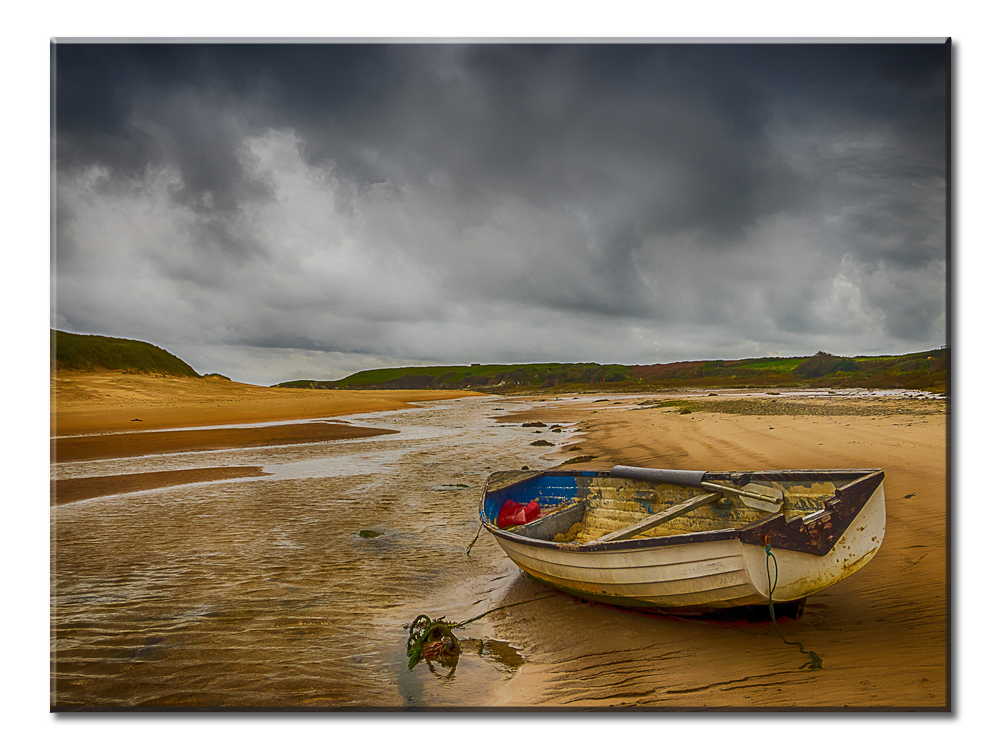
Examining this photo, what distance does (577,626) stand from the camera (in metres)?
3.41

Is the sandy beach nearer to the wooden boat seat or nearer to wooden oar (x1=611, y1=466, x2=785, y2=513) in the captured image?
the wooden boat seat

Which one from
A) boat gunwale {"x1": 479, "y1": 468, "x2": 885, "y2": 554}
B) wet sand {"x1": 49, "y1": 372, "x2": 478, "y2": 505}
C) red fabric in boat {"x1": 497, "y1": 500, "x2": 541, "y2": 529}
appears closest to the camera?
boat gunwale {"x1": 479, "y1": 468, "x2": 885, "y2": 554}

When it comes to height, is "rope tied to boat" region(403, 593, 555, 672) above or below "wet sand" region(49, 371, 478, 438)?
below

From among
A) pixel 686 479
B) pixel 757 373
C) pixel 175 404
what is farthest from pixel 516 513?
pixel 175 404

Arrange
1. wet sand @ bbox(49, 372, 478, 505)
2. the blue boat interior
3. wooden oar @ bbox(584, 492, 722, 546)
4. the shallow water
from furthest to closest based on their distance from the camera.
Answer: the blue boat interior
wet sand @ bbox(49, 372, 478, 505)
wooden oar @ bbox(584, 492, 722, 546)
the shallow water

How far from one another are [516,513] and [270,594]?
2263 mm

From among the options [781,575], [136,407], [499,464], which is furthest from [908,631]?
[136,407]

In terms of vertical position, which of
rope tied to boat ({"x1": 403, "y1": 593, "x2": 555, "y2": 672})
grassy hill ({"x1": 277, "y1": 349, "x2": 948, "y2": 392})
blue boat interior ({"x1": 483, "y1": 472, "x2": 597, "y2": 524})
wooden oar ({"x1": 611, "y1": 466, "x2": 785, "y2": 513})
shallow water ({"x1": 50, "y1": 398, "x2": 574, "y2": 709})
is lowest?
shallow water ({"x1": 50, "y1": 398, "x2": 574, "y2": 709})

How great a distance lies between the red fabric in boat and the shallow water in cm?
47

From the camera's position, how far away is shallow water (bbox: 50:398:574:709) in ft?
9.64

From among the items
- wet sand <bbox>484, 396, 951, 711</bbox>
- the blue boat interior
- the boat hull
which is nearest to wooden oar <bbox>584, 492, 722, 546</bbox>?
the boat hull

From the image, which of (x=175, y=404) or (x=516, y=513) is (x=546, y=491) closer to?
(x=516, y=513)

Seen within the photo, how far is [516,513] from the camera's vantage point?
464cm

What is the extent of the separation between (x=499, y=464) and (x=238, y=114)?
A: 7.83m
